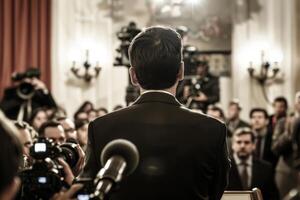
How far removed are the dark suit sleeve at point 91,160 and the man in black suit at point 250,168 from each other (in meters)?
4.44

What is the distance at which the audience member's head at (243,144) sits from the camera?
6855 millimetres

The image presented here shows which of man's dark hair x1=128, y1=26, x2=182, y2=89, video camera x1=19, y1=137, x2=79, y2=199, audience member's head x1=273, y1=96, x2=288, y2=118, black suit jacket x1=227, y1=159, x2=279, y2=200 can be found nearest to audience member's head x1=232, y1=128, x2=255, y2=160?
black suit jacket x1=227, y1=159, x2=279, y2=200

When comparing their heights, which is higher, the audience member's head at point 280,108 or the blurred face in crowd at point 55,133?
the blurred face in crowd at point 55,133

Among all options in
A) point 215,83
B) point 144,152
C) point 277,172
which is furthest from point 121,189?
point 215,83

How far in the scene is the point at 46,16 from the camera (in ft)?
34.7

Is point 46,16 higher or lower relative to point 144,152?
higher

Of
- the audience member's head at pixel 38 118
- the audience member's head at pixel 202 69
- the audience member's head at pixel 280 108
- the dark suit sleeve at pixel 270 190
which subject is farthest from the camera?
the audience member's head at pixel 202 69

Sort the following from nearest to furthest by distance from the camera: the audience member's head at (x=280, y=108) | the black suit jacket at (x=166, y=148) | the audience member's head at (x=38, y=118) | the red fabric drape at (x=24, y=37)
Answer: the black suit jacket at (x=166, y=148) < the audience member's head at (x=38, y=118) < the audience member's head at (x=280, y=108) < the red fabric drape at (x=24, y=37)

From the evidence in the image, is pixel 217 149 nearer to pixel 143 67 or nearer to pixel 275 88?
pixel 143 67

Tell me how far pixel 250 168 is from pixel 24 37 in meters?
4.85

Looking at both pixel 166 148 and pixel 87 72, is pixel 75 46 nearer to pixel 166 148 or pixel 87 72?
pixel 87 72

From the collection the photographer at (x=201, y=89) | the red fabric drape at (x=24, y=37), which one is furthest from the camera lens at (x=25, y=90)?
the photographer at (x=201, y=89)

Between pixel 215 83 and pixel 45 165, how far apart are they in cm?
849

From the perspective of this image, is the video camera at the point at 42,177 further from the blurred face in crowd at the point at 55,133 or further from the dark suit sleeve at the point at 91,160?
the blurred face in crowd at the point at 55,133
